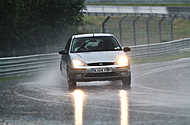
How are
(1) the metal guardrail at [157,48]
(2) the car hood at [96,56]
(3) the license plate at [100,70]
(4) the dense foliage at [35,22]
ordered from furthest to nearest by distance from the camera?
1. (1) the metal guardrail at [157,48]
2. (4) the dense foliage at [35,22]
3. (2) the car hood at [96,56]
4. (3) the license plate at [100,70]

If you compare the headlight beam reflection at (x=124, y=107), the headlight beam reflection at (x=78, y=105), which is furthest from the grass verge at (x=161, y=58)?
the headlight beam reflection at (x=124, y=107)

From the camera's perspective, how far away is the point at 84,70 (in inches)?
632

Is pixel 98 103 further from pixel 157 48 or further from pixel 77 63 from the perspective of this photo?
pixel 157 48

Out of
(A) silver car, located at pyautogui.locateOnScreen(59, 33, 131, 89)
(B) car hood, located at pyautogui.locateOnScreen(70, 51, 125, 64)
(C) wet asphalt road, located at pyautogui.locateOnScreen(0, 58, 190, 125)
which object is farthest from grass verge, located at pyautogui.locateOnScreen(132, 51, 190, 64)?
(B) car hood, located at pyautogui.locateOnScreen(70, 51, 125, 64)

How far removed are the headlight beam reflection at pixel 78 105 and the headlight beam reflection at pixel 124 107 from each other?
0.72 meters

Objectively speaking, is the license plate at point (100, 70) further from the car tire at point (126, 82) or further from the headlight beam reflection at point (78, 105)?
the headlight beam reflection at point (78, 105)

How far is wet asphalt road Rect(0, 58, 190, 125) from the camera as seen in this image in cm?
1043

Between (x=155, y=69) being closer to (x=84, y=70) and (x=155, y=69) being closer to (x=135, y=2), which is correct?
(x=84, y=70)

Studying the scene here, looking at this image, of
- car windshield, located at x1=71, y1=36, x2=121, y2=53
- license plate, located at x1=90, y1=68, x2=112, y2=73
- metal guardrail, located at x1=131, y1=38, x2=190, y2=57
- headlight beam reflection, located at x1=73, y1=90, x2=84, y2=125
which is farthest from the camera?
metal guardrail, located at x1=131, y1=38, x2=190, y2=57

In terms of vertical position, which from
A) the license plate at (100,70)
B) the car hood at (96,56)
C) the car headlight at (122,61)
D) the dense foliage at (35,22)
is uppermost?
the car hood at (96,56)

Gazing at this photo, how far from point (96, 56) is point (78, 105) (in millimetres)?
3839

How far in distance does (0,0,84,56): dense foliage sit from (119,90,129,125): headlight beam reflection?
13.3 metres

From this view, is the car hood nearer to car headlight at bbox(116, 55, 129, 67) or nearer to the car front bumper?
car headlight at bbox(116, 55, 129, 67)

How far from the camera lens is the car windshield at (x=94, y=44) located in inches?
677
